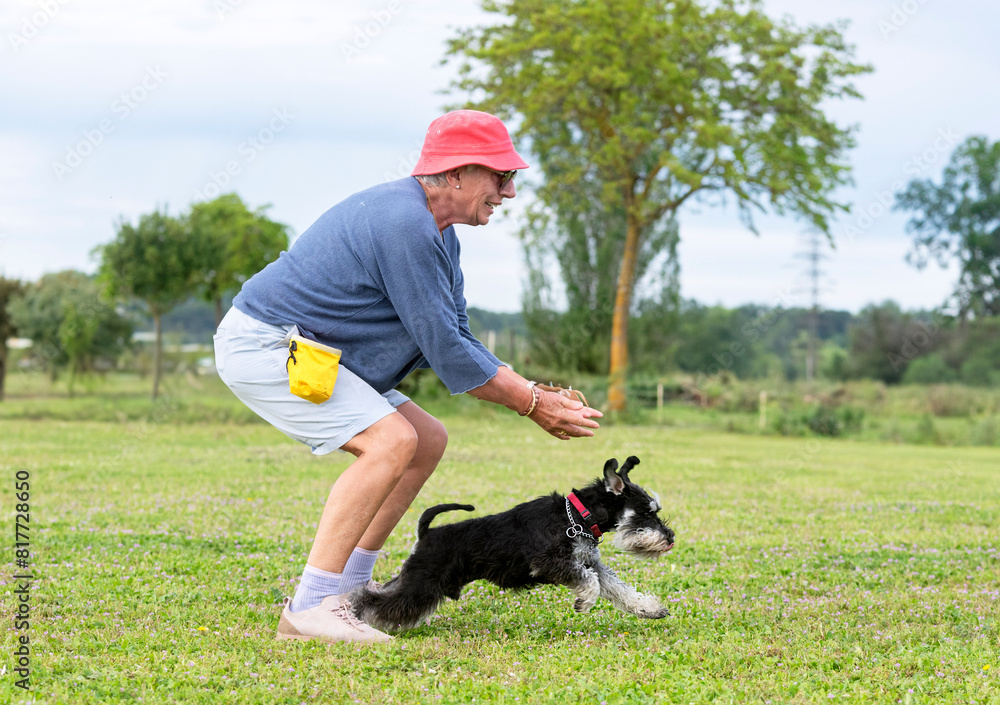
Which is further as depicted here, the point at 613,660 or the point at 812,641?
the point at 812,641

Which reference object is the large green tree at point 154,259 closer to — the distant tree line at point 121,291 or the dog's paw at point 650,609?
the distant tree line at point 121,291

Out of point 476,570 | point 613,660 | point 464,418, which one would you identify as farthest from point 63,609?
point 464,418

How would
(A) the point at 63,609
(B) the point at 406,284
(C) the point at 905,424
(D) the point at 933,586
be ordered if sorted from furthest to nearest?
(C) the point at 905,424
(D) the point at 933,586
(A) the point at 63,609
(B) the point at 406,284

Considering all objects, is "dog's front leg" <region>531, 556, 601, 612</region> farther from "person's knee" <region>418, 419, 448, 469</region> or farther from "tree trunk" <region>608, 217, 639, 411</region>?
"tree trunk" <region>608, 217, 639, 411</region>

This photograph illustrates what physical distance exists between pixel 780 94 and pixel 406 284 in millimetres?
25625

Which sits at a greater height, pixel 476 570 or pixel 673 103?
pixel 673 103

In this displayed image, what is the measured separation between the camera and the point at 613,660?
12.3ft

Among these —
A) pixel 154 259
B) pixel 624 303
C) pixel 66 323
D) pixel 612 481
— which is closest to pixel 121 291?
pixel 154 259

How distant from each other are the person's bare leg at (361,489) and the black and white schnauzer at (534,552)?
1.28ft

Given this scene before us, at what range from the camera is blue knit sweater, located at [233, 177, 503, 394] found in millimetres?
3697

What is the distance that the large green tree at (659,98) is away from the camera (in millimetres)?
25344

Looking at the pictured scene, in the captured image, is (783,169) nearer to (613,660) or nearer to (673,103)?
(673,103)

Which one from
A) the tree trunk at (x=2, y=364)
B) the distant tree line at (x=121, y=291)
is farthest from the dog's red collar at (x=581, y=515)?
the tree trunk at (x=2, y=364)

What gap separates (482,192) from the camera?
153 inches
